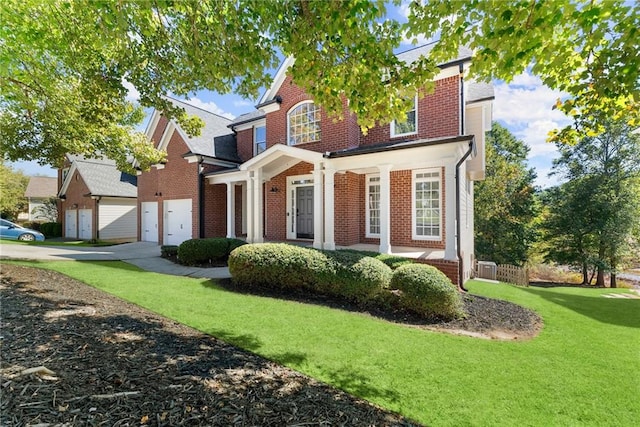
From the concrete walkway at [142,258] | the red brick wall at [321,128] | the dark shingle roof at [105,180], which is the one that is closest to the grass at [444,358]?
the concrete walkway at [142,258]

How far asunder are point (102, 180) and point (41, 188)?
87.0 feet

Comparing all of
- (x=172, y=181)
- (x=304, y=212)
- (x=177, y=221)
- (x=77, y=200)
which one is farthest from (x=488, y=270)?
(x=77, y=200)

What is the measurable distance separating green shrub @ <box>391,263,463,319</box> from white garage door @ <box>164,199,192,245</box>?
509 inches

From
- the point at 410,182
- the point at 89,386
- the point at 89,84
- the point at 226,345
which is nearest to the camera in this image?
the point at 89,386

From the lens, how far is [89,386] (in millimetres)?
2842

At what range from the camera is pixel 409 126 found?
36.5ft

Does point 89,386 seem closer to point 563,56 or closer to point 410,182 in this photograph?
point 563,56

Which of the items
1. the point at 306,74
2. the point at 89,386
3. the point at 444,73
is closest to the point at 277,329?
the point at 89,386

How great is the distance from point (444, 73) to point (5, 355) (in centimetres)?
1243

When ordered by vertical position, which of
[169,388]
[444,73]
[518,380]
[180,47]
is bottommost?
[518,380]

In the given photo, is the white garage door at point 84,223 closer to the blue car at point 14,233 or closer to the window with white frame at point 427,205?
the blue car at point 14,233

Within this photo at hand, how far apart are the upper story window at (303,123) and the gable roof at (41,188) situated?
138 ft

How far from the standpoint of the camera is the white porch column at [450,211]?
825cm

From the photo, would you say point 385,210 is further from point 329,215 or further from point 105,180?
point 105,180
